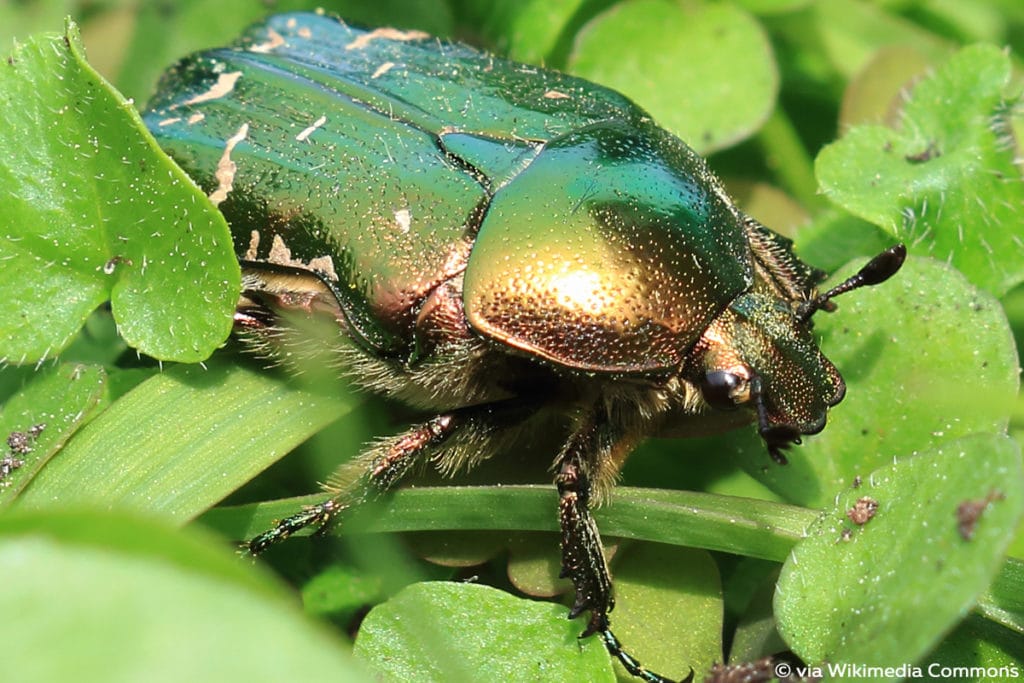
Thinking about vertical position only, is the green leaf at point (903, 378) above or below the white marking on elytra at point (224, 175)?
below

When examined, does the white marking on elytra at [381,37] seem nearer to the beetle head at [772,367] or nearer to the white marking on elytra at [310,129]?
the white marking on elytra at [310,129]

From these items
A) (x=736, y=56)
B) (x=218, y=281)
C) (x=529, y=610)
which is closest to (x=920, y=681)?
(x=529, y=610)

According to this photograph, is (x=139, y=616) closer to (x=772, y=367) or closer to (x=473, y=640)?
(x=473, y=640)

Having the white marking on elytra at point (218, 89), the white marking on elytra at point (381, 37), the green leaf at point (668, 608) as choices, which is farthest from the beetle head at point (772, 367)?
the white marking on elytra at point (218, 89)

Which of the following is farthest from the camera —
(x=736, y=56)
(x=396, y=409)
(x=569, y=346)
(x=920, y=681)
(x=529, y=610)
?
(x=736, y=56)

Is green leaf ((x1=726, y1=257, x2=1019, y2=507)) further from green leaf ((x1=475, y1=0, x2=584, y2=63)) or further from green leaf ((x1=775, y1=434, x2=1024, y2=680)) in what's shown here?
green leaf ((x1=475, y1=0, x2=584, y2=63))

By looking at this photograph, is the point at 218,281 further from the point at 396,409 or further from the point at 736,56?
the point at 736,56
